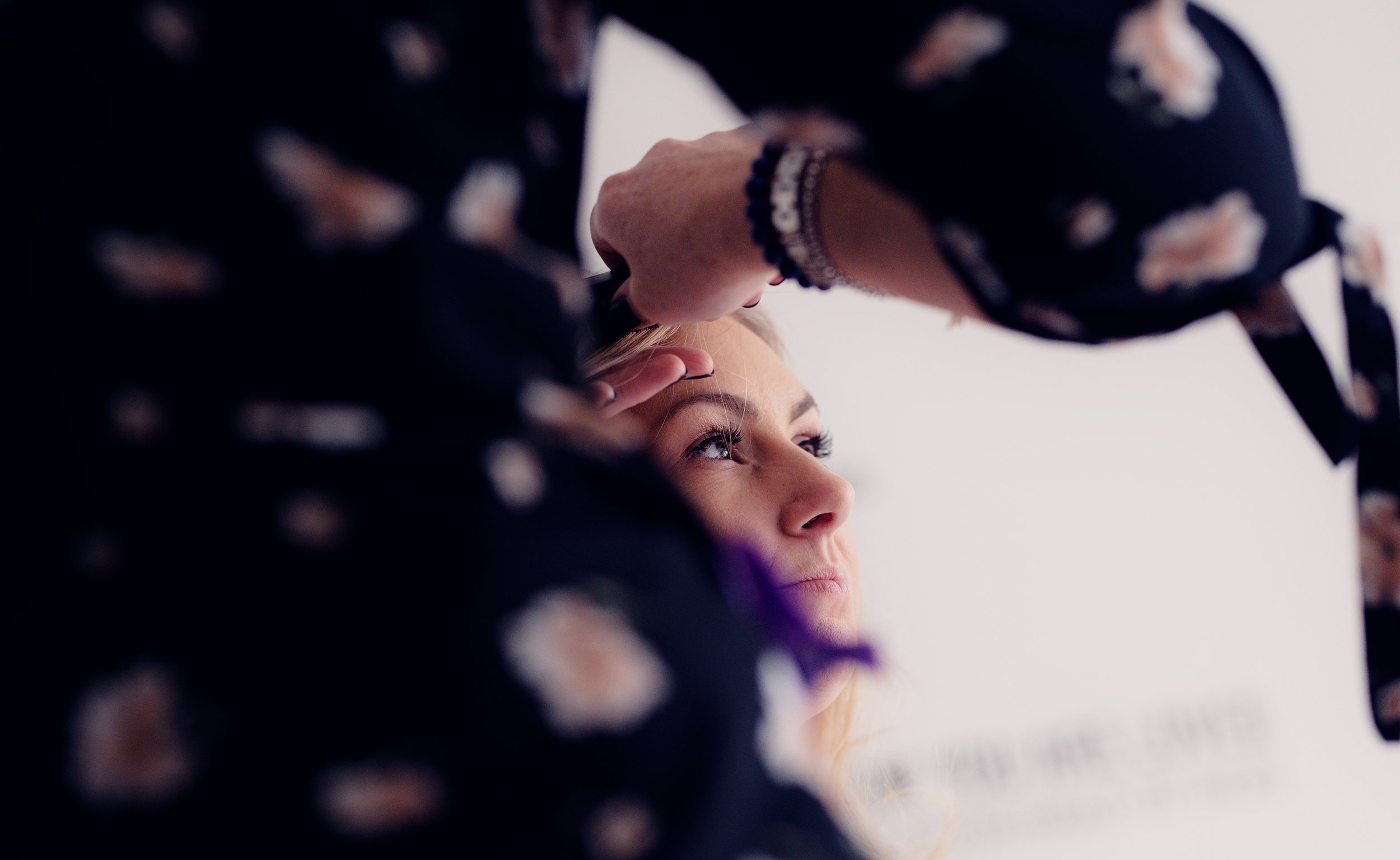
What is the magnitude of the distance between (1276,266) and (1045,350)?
64.7 inches

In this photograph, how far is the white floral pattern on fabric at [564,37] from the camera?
11.4 inches

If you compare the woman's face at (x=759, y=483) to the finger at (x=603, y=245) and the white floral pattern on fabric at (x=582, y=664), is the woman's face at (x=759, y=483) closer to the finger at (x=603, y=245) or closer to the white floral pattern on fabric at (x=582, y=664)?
the finger at (x=603, y=245)

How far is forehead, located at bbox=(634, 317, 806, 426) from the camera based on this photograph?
0.92 meters

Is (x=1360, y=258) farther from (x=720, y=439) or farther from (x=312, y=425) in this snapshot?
(x=720, y=439)

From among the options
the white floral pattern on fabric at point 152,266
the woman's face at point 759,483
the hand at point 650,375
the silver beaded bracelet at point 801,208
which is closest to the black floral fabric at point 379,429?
the white floral pattern on fabric at point 152,266

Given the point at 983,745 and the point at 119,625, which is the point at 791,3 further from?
the point at 983,745

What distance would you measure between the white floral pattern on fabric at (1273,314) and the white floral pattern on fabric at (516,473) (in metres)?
0.32

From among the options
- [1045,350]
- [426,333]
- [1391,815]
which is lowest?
[1391,815]

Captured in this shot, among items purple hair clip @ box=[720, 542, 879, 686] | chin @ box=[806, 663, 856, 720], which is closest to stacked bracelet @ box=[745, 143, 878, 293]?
purple hair clip @ box=[720, 542, 879, 686]

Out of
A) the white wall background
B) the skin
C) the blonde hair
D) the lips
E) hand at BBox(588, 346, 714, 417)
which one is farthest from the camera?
the white wall background

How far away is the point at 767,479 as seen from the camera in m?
0.92

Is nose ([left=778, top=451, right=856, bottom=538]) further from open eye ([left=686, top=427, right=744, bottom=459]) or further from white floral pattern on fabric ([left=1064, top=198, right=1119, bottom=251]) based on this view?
white floral pattern on fabric ([left=1064, top=198, right=1119, bottom=251])

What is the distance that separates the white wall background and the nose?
81cm

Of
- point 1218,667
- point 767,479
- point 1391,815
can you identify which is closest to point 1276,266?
point 767,479
